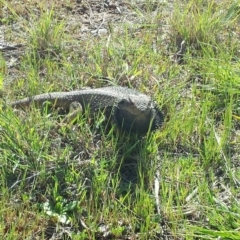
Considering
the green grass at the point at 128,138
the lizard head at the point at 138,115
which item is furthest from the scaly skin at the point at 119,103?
the green grass at the point at 128,138

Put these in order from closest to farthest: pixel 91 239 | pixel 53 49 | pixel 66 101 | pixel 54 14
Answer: pixel 91 239 → pixel 66 101 → pixel 53 49 → pixel 54 14

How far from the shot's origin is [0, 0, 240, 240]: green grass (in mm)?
3033

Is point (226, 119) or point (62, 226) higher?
point (226, 119)

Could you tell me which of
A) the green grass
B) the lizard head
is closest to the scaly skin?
the lizard head

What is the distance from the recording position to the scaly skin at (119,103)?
349 centimetres

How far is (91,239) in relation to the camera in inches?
116

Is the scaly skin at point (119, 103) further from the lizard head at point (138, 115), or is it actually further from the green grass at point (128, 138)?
the green grass at point (128, 138)

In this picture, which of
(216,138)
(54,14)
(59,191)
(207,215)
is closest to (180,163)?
(216,138)

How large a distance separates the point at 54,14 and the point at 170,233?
9.10 ft

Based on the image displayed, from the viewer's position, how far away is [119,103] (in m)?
3.59

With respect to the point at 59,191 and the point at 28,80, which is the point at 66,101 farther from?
the point at 59,191

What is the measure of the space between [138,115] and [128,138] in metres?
0.18

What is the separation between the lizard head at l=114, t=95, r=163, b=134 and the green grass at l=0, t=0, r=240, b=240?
0.09 metres

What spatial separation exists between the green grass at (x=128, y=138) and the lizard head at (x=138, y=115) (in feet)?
0.30
